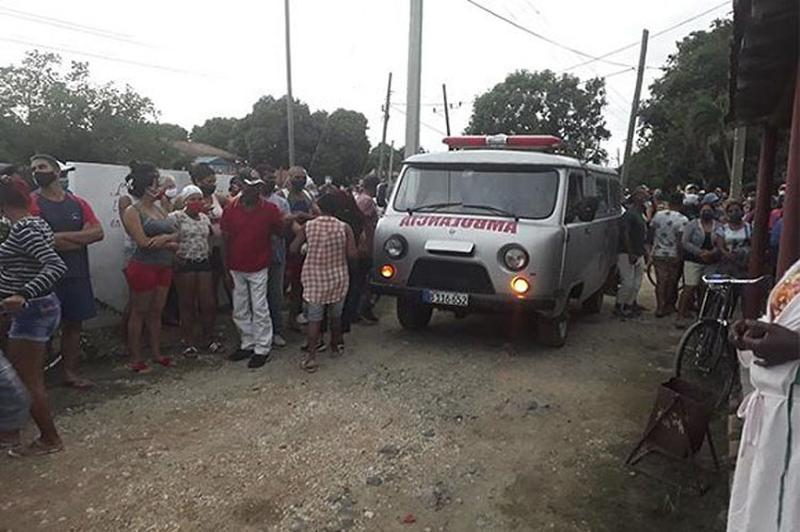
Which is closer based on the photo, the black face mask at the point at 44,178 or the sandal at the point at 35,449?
the sandal at the point at 35,449

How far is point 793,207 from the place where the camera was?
333 cm

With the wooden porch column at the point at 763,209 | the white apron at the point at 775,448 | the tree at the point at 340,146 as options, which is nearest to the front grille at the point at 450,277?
the wooden porch column at the point at 763,209

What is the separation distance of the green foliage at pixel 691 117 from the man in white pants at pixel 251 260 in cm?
2759

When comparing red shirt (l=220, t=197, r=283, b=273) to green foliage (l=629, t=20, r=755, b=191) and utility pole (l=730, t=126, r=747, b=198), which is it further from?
green foliage (l=629, t=20, r=755, b=191)

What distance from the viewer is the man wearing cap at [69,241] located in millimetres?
4559

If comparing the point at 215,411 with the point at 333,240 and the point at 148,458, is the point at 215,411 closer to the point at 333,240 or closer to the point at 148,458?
the point at 148,458

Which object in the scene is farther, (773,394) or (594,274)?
(594,274)

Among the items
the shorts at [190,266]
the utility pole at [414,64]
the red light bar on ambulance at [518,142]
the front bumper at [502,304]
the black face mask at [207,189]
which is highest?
the utility pole at [414,64]

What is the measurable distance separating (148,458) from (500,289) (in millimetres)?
3369

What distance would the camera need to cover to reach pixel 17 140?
22641 millimetres

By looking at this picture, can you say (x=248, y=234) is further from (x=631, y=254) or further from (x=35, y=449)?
(x=631, y=254)

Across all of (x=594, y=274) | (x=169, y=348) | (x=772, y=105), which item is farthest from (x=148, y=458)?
(x=772, y=105)

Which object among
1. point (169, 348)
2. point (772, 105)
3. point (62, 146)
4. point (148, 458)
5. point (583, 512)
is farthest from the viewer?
point (62, 146)

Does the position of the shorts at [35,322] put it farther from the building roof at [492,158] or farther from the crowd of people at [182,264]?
the building roof at [492,158]
